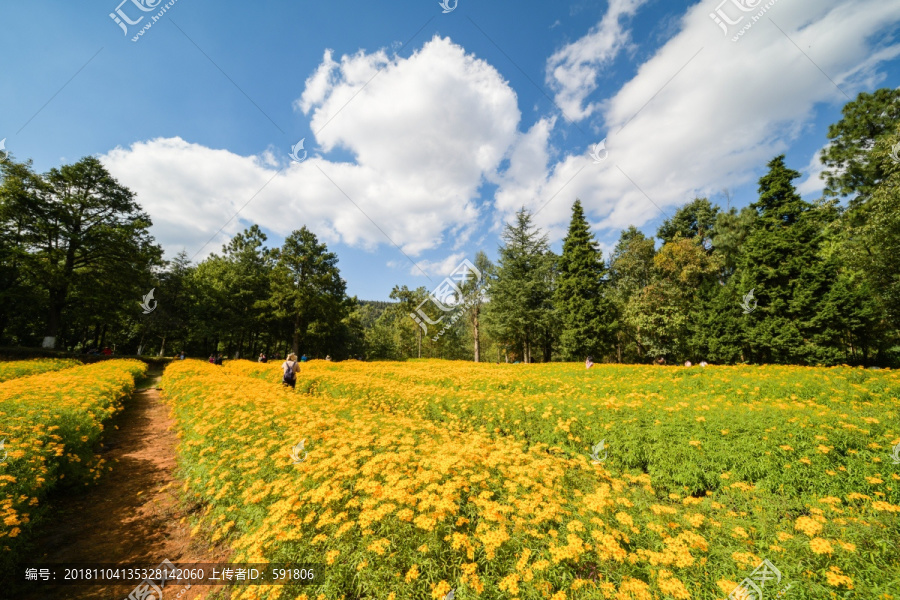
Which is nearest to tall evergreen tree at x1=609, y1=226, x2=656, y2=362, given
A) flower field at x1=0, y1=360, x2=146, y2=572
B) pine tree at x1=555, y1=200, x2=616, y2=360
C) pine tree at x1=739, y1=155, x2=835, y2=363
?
pine tree at x1=555, y1=200, x2=616, y2=360

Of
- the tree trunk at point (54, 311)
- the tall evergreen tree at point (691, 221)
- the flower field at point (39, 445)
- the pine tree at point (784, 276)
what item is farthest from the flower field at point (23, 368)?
the tall evergreen tree at point (691, 221)

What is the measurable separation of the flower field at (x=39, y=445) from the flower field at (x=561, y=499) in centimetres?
165

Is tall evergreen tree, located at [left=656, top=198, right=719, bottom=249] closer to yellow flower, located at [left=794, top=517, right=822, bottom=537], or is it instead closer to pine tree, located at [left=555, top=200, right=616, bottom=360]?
pine tree, located at [left=555, top=200, right=616, bottom=360]

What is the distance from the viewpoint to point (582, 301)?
28.2m

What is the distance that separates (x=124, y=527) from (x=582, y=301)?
96.5 feet

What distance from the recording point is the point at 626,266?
34.1m

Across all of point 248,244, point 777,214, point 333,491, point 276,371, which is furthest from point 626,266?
point 248,244

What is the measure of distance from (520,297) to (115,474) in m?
28.0

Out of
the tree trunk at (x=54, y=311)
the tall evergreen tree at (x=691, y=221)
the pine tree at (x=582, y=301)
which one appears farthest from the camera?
the tall evergreen tree at (x=691, y=221)

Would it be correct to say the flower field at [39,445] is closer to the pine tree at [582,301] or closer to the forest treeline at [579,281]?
the forest treeline at [579,281]

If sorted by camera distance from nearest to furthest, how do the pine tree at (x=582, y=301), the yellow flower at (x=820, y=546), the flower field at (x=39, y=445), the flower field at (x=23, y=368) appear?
the yellow flower at (x=820, y=546) → the flower field at (x=39, y=445) → the flower field at (x=23, y=368) → the pine tree at (x=582, y=301)

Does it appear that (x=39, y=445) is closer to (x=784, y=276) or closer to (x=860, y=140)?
(x=784, y=276)

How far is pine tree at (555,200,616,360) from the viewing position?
2766 cm

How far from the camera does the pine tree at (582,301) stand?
90.8ft
